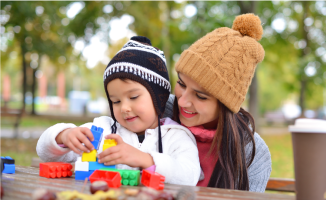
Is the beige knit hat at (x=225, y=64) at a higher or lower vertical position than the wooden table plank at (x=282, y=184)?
higher

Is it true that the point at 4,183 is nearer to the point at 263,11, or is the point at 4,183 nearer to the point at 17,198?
the point at 17,198

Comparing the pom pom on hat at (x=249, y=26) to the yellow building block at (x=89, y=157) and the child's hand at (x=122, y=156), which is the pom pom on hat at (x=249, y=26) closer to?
the child's hand at (x=122, y=156)

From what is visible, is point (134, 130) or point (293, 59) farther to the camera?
point (293, 59)

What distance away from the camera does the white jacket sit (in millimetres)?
1671

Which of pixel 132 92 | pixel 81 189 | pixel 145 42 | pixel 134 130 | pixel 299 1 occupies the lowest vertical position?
pixel 81 189

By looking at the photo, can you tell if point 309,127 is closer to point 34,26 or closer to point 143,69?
point 143,69

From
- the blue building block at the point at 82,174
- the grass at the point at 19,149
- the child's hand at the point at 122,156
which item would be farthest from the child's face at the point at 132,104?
the grass at the point at 19,149

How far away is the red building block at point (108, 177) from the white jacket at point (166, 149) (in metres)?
0.29

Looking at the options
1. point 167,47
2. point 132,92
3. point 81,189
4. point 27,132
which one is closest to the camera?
point 81,189

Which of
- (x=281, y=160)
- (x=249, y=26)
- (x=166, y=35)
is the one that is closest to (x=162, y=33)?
(x=166, y=35)

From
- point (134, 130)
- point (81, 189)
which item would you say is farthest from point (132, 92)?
point (81, 189)

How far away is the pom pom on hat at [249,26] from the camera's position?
2.21 metres

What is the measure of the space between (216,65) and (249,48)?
272 mm

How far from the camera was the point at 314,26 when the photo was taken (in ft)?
55.9
